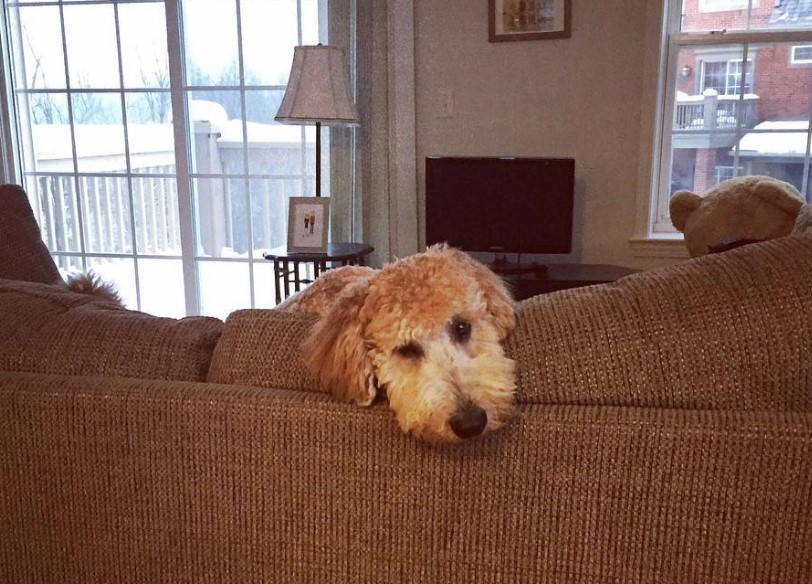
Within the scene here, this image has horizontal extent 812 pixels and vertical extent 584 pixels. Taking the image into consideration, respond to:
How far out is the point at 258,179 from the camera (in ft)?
13.5

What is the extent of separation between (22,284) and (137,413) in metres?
0.46

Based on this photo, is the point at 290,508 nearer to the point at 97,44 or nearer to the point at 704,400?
the point at 704,400

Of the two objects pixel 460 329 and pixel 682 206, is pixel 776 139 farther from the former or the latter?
pixel 460 329

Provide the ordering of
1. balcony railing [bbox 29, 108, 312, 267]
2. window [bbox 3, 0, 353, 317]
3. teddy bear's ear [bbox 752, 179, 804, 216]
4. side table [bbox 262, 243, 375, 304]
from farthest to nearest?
balcony railing [bbox 29, 108, 312, 267] → window [bbox 3, 0, 353, 317] → side table [bbox 262, 243, 375, 304] → teddy bear's ear [bbox 752, 179, 804, 216]

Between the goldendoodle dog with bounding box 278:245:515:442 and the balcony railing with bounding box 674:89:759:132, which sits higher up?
the balcony railing with bounding box 674:89:759:132

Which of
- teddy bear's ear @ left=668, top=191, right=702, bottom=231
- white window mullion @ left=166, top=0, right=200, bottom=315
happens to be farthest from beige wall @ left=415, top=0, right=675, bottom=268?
white window mullion @ left=166, top=0, right=200, bottom=315

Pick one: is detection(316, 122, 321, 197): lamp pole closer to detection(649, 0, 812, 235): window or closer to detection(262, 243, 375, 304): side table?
detection(262, 243, 375, 304): side table

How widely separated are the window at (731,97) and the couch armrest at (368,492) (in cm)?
300

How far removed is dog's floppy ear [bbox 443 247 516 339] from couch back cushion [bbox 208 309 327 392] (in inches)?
10.1

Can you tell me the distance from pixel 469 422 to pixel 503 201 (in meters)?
2.71

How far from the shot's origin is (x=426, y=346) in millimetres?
1019

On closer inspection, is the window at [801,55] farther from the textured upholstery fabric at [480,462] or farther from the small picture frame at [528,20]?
the textured upholstery fabric at [480,462]

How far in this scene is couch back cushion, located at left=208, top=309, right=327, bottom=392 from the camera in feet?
3.35

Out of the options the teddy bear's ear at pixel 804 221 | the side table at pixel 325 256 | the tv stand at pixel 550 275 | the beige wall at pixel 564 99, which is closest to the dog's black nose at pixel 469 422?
the teddy bear's ear at pixel 804 221
